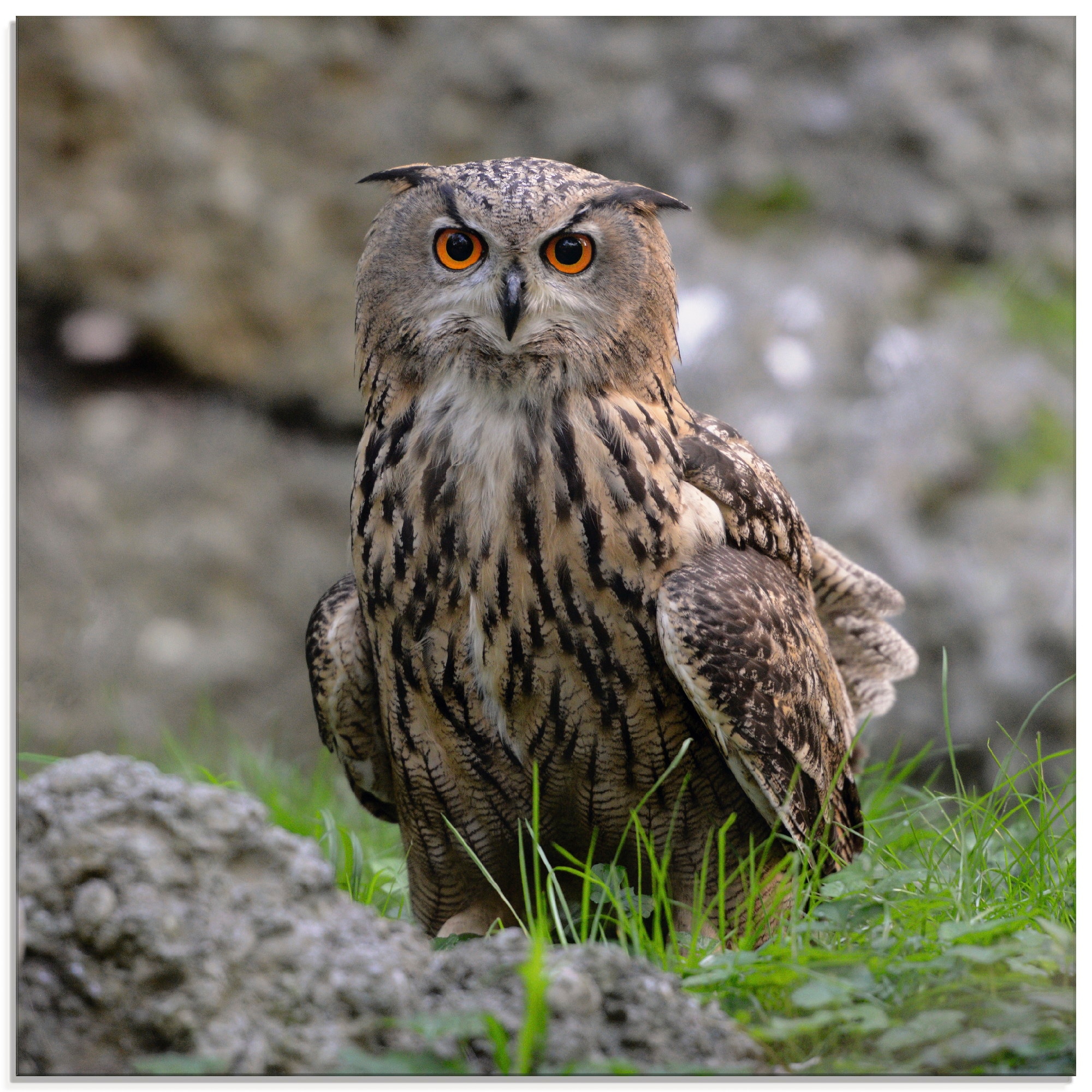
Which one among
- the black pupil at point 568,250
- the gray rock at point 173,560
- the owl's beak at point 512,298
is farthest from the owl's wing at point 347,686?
the gray rock at point 173,560

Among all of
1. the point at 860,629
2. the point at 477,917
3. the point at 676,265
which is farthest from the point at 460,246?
the point at 676,265

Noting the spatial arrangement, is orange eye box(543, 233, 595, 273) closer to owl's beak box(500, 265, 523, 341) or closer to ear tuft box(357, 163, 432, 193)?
owl's beak box(500, 265, 523, 341)

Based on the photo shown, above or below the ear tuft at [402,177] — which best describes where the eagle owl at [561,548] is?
below

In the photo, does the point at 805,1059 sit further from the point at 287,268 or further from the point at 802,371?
the point at 287,268

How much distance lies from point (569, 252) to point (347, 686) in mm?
1037

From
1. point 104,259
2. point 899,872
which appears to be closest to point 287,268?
point 104,259

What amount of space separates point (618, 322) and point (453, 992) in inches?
48.6

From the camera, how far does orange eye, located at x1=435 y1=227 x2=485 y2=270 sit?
2.16 meters

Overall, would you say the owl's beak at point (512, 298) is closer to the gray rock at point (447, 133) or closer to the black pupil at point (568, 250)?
the black pupil at point (568, 250)

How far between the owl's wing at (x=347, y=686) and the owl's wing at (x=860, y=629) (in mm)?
1179

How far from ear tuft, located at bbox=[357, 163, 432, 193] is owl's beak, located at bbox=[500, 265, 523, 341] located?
359 millimetres

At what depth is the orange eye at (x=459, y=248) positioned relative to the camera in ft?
7.08

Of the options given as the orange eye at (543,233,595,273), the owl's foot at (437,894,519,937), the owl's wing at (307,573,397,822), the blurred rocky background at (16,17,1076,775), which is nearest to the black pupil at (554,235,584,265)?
the orange eye at (543,233,595,273)

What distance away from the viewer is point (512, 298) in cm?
207
